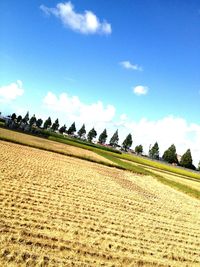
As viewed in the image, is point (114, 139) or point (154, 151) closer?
point (154, 151)

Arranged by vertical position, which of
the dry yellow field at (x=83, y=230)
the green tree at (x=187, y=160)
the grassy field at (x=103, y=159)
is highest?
the green tree at (x=187, y=160)

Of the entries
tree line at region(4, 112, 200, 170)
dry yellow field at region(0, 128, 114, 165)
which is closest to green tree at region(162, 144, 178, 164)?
tree line at region(4, 112, 200, 170)

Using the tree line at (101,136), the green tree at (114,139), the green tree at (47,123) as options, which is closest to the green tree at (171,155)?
the tree line at (101,136)

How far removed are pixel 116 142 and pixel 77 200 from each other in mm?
143894

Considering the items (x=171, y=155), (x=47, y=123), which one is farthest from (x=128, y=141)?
(x=47, y=123)

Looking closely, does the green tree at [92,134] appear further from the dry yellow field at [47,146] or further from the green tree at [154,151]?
the dry yellow field at [47,146]

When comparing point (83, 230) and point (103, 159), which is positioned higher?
point (103, 159)

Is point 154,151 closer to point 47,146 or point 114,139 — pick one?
point 114,139

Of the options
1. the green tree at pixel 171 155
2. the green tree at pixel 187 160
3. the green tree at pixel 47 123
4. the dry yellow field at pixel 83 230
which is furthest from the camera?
the green tree at pixel 47 123

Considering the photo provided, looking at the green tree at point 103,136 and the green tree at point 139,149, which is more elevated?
the green tree at point 103,136

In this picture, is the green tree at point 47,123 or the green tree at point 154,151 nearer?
the green tree at point 154,151

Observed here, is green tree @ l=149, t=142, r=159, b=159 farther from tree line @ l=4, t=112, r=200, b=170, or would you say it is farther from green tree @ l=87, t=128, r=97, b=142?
green tree @ l=87, t=128, r=97, b=142

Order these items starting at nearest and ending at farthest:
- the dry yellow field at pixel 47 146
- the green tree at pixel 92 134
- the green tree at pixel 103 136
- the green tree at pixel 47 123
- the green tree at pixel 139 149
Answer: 1. the dry yellow field at pixel 47 146
2. the green tree at pixel 139 149
3. the green tree at pixel 103 136
4. the green tree at pixel 92 134
5. the green tree at pixel 47 123

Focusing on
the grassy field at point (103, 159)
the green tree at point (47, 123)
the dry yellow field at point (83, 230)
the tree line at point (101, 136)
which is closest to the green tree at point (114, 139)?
the tree line at point (101, 136)
